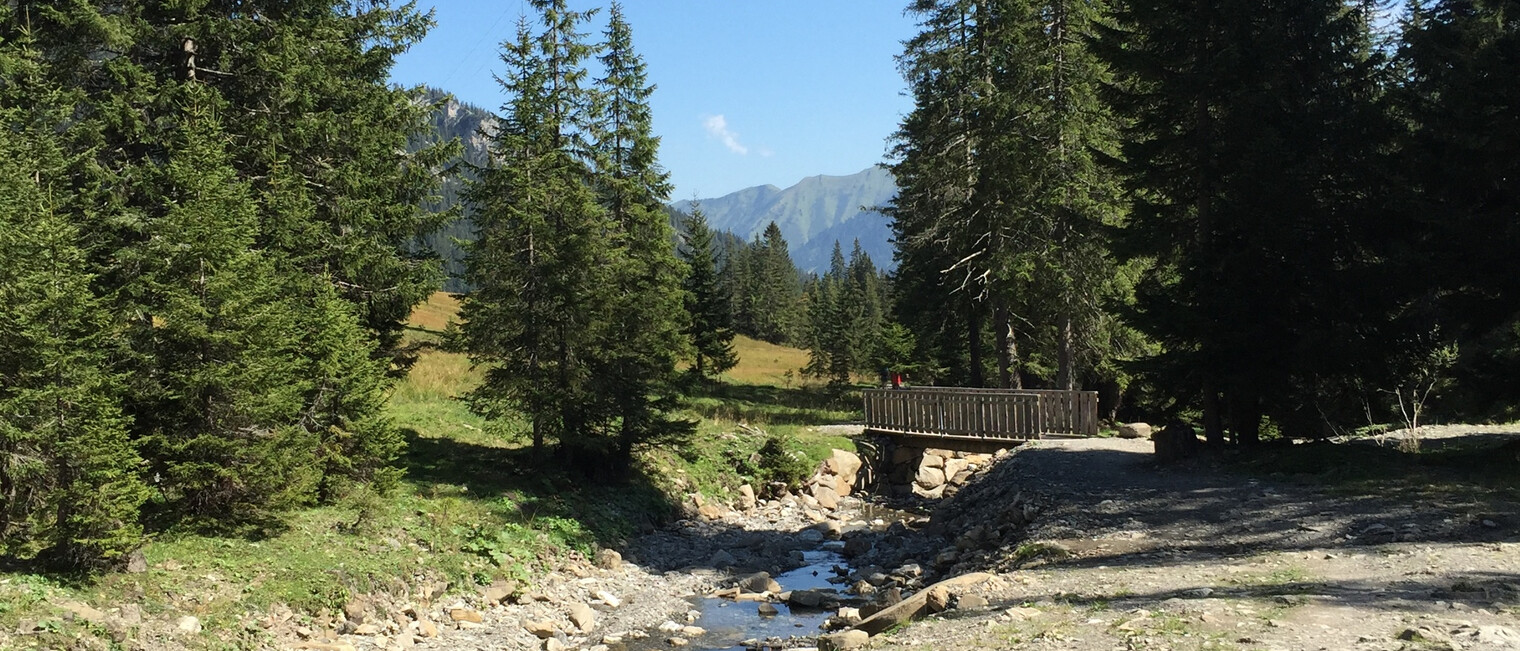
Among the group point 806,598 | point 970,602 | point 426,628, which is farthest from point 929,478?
point 426,628

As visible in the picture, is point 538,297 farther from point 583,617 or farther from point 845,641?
point 845,641

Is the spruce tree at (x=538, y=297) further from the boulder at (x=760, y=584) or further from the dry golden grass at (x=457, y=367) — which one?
the boulder at (x=760, y=584)

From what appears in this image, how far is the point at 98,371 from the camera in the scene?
1091 cm

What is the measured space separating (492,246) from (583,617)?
9.05 metres

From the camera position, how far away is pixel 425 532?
50.5 feet

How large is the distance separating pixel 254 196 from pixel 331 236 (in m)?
1.37

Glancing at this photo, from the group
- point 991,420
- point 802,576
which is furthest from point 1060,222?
point 802,576

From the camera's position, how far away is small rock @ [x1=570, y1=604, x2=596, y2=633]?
14.0 m

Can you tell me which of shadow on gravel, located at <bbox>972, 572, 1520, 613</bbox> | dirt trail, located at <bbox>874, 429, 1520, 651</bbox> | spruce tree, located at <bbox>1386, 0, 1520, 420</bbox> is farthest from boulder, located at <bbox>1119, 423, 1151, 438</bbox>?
shadow on gravel, located at <bbox>972, 572, 1520, 613</bbox>

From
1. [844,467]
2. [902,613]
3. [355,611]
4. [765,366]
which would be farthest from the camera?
[765,366]

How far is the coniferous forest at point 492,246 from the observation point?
39.0 feet

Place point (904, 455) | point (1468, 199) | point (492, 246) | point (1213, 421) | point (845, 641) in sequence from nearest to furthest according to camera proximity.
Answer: point (845, 641) → point (1468, 199) → point (1213, 421) → point (492, 246) → point (904, 455)

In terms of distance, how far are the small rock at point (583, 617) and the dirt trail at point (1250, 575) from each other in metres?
5.79

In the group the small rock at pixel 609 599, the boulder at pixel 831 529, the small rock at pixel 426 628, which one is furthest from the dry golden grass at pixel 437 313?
the small rock at pixel 426 628
